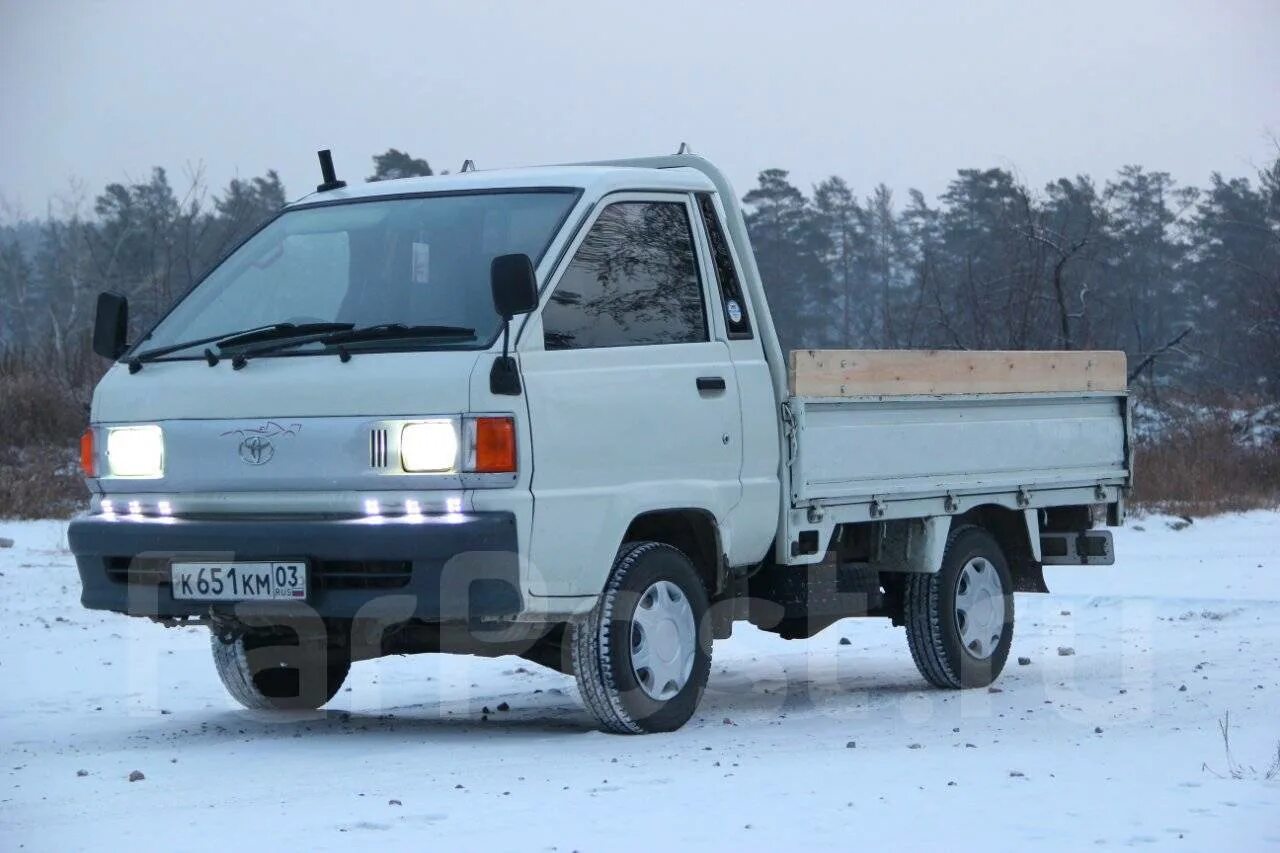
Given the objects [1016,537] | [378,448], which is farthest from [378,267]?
[1016,537]

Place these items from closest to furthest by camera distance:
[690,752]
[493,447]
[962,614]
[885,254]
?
[493,447], [690,752], [962,614], [885,254]

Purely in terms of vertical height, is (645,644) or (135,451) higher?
(135,451)

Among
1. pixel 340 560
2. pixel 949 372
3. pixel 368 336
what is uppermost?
pixel 368 336

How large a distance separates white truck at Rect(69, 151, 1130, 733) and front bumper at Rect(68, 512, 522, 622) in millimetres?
10

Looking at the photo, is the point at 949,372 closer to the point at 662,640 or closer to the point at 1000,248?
the point at 662,640

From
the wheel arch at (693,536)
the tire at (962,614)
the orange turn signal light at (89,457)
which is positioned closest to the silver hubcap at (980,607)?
the tire at (962,614)

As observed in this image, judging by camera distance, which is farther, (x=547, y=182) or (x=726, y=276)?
(x=726, y=276)

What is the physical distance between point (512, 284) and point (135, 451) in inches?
62.4

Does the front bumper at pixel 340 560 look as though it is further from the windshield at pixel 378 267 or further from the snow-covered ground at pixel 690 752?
the windshield at pixel 378 267

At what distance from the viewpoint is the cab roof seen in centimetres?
738

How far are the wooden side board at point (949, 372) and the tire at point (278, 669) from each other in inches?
85.5

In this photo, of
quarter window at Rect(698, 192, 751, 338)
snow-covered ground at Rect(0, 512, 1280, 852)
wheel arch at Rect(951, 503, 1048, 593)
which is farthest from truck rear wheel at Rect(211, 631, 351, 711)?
wheel arch at Rect(951, 503, 1048, 593)

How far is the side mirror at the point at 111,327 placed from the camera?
7516 millimetres

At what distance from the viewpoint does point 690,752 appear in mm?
6637
